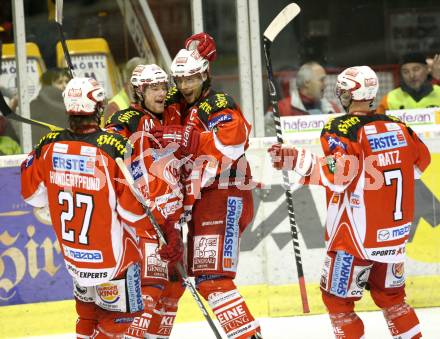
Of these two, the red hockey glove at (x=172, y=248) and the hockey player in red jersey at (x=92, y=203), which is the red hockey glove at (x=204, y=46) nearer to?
the hockey player in red jersey at (x=92, y=203)

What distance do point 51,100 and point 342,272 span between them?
2.90 m

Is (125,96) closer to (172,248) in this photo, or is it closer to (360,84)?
(172,248)

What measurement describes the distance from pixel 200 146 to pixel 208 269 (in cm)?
62

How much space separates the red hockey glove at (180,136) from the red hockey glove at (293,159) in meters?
0.42

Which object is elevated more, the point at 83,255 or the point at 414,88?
the point at 414,88

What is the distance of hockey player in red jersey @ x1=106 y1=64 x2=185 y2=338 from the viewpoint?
582cm

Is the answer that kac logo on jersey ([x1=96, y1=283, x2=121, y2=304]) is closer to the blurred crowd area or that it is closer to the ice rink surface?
the ice rink surface

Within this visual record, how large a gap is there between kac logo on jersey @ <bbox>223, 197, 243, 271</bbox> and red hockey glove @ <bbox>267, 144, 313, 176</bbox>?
446mm

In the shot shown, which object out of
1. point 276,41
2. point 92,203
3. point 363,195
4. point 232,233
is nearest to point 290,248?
point 276,41

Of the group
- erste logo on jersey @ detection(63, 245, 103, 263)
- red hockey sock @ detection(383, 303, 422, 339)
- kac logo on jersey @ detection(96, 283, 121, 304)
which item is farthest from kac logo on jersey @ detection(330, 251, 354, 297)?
erste logo on jersey @ detection(63, 245, 103, 263)

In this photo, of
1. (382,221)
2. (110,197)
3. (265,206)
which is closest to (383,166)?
(382,221)

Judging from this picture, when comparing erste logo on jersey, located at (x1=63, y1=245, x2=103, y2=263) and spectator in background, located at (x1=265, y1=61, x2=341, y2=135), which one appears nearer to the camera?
erste logo on jersey, located at (x1=63, y1=245, x2=103, y2=263)

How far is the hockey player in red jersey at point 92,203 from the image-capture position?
16.9 feet

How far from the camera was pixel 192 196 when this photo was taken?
19.4 feet
